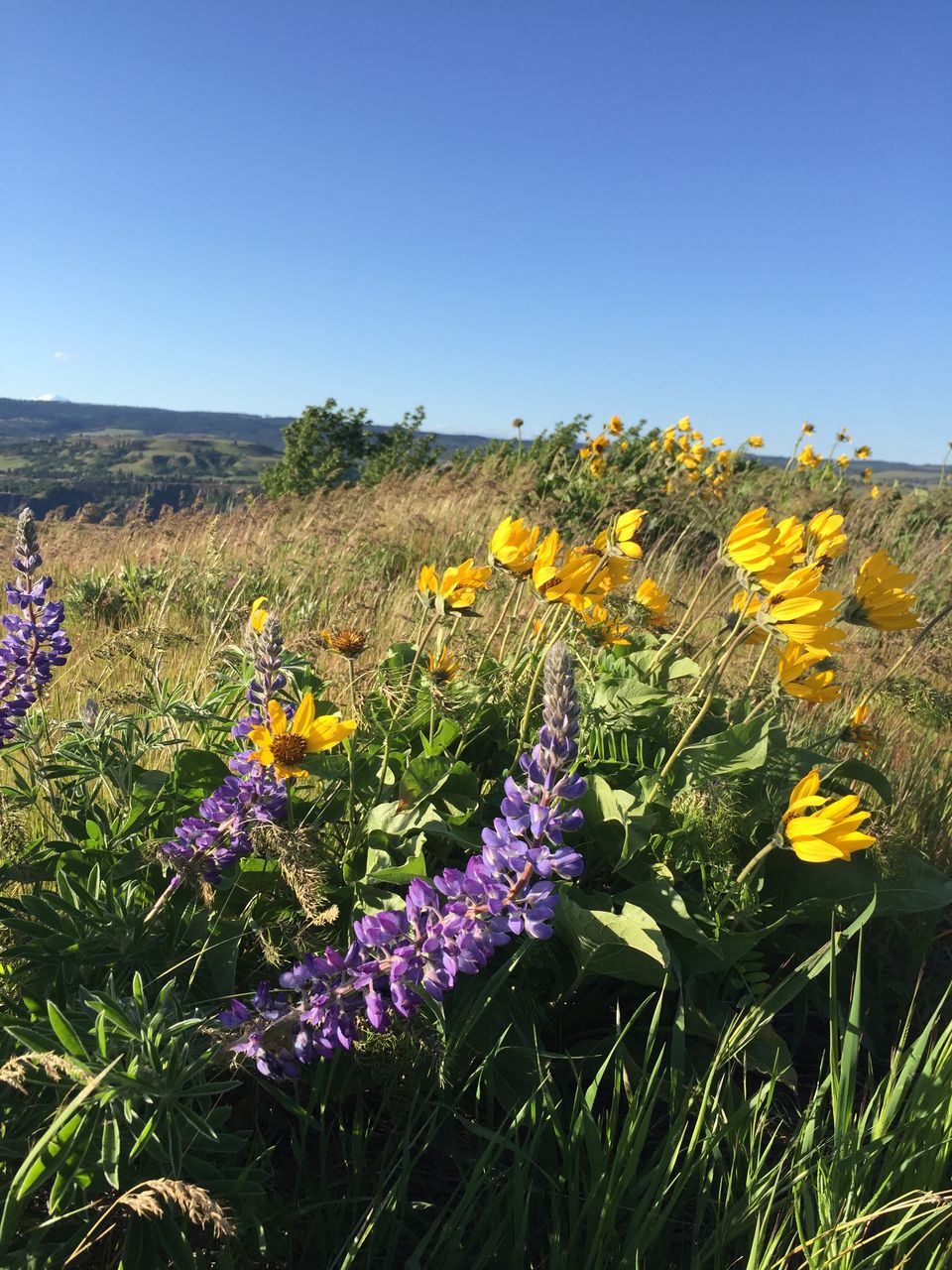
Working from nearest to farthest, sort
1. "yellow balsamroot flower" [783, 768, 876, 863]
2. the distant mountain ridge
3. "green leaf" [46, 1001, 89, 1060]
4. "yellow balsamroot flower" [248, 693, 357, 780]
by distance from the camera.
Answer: "green leaf" [46, 1001, 89, 1060]
"yellow balsamroot flower" [248, 693, 357, 780]
"yellow balsamroot flower" [783, 768, 876, 863]
the distant mountain ridge

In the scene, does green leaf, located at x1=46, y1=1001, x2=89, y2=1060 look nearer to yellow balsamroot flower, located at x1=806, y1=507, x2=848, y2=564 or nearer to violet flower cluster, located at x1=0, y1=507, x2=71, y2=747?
violet flower cluster, located at x1=0, y1=507, x2=71, y2=747

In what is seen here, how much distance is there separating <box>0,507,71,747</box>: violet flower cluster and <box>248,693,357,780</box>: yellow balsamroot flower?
1.79 feet

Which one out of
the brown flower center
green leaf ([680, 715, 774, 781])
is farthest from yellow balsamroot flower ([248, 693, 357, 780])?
green leaf ([680, 715, 774, 781])

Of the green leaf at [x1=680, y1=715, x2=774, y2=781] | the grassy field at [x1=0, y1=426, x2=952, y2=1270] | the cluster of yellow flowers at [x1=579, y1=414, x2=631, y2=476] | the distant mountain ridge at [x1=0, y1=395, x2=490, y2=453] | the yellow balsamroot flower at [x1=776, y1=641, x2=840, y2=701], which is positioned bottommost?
the grassy field at [x1=0, y1=426, x2=952, y2=1270]

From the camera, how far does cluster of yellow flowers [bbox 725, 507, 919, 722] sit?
1623 mm

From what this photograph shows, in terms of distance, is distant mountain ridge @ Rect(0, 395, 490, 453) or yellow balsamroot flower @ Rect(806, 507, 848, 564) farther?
distant mountain ridge @ Rect(0, 395, 490, 453)

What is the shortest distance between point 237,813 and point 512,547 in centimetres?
94

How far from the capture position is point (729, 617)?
1893 mm

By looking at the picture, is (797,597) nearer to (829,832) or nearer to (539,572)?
(829,832)

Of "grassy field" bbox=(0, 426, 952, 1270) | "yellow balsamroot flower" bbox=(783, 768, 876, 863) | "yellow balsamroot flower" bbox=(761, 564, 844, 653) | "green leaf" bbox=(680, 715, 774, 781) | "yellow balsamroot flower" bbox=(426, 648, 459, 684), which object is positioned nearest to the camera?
"grassy field" bbox=(0, 426, 952, 1270)

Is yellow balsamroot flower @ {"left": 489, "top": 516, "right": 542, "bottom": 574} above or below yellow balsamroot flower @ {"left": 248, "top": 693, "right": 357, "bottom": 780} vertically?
above

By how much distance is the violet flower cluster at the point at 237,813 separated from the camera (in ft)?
4.22

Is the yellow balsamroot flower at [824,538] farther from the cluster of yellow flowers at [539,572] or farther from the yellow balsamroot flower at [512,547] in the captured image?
the yellow balsamroot flower at [512,547]

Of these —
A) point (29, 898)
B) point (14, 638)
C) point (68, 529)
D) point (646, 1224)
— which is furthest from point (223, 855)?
point (68, 529)
